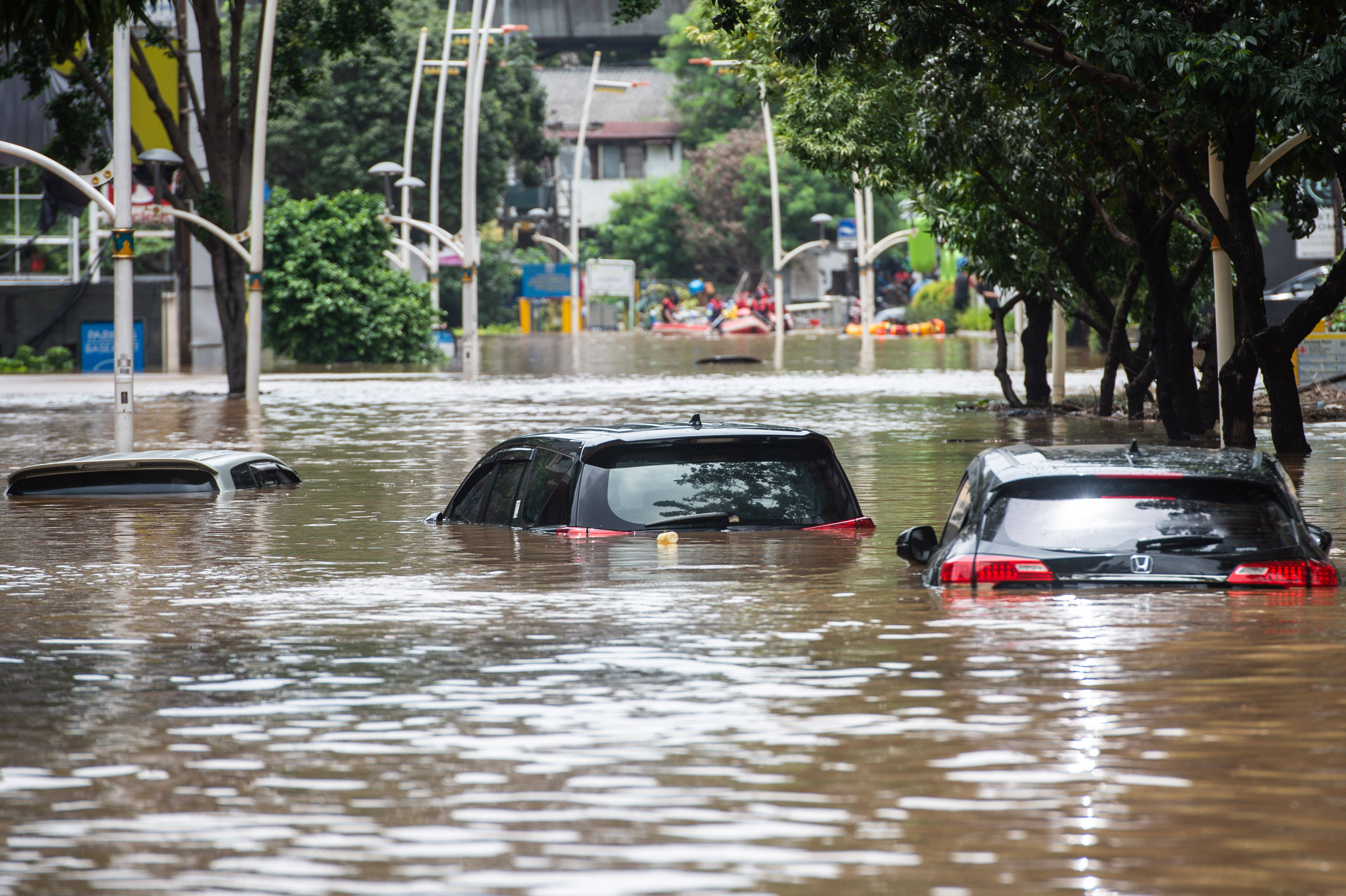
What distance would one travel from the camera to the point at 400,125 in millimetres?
74312

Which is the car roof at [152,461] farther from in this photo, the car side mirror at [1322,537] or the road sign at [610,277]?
the road sign at [610,277]

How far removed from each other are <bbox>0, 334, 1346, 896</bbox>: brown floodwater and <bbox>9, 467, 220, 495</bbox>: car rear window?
2947 mm

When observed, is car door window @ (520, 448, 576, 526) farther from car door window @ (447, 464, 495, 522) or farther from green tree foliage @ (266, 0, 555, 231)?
green tree foliage @ (266, 0, 555, 231)

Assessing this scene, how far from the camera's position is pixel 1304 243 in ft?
122

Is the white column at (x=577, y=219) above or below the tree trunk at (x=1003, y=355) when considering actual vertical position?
above

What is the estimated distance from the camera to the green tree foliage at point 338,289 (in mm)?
52594

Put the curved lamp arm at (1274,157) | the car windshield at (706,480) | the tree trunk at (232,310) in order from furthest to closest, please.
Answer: the tree trunk at (232,310), the curved lamp arm at (1274,157), the car windshield at (706,480)

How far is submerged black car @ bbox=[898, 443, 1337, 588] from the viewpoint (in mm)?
8773

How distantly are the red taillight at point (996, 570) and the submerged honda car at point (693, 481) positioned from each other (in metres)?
2.20

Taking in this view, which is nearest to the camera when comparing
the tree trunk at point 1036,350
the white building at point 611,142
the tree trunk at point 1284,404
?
the tree trunk at point 1284,404

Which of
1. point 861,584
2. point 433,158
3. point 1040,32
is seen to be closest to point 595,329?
point 433,158

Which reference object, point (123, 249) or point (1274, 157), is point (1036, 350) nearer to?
point (1274, 157)

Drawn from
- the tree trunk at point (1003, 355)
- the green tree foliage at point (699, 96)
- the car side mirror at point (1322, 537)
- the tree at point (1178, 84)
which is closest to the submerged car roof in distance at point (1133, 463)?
the car side mirror at point (1322, 537)

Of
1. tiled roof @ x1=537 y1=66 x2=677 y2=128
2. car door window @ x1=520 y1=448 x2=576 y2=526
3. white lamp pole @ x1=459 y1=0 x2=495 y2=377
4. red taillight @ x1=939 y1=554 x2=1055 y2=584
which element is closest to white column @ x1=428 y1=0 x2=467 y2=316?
white lamp pole @ x1=459 y1=0 x2=495 y2=377
